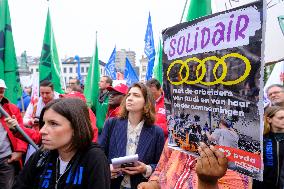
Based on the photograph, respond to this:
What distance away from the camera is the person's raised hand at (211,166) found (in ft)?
4.92

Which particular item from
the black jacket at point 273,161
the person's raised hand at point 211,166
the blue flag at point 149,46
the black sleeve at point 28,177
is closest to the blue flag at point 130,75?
the blue flag at point 149,46

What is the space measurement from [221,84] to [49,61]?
16.6 ft

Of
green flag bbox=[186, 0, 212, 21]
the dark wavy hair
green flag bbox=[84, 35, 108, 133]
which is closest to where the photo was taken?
green flag bbox=[186, 0, 212, 21]

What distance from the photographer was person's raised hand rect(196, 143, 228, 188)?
1501 millimetres

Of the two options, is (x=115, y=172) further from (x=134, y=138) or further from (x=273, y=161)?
(x=273, y=161)

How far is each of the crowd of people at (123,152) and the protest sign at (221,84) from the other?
0.03 meters

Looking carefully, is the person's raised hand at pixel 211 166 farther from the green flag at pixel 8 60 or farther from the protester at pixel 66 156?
the green flag at pixel 8 60

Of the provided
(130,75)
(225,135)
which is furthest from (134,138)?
(130,75)

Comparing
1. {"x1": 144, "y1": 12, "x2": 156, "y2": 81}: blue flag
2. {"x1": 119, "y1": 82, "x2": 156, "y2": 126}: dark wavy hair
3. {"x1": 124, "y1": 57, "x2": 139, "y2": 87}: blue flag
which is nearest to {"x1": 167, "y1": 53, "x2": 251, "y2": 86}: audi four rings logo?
{"x1": 119, "y1": 82, "x2": 156, "y2": 126}: dark wavy hair

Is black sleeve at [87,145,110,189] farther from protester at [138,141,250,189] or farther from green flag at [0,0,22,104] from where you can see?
green flag at [0,0,22,104]

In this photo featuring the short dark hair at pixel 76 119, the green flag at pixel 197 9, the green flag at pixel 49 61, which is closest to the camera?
the short dark hair at pixel 76 119

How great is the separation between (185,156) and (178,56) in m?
0.56

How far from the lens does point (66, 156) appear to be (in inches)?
85.0

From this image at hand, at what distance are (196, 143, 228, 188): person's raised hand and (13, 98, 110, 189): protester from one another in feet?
2.47
